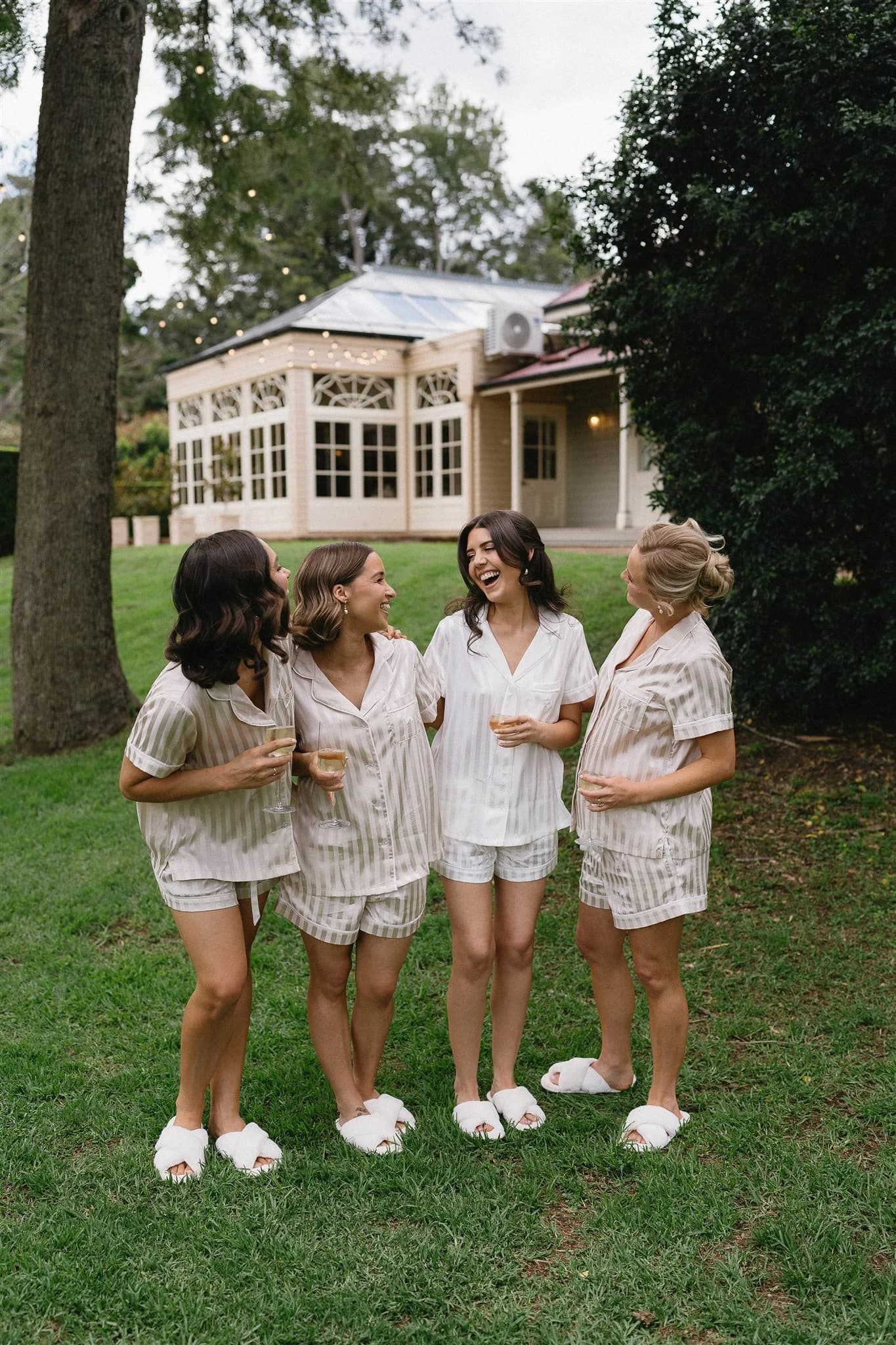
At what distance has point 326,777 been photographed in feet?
9.44

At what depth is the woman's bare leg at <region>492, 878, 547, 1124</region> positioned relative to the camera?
10.5ft

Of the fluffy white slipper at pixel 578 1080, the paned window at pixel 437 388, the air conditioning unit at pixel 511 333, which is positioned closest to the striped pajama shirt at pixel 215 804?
the fluffy white slipper at pixel 578 1080

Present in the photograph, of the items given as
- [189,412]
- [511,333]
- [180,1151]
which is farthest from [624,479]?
[180,1151]

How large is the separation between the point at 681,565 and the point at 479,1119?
167 cm

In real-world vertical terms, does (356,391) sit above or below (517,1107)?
above

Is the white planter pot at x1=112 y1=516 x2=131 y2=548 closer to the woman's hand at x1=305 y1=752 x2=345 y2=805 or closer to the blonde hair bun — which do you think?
the woman's hand at x1=305 y1=752 x2=345 y2=805

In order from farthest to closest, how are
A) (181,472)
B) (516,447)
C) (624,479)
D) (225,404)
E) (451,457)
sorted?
(181,472) < (225,404) < (451,457) < (516,447) < (624,479)

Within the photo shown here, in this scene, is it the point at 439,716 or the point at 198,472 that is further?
the point at 198,472

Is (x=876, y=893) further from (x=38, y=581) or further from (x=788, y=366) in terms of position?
(x=38, y=581)

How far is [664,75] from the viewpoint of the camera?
20.4 ft

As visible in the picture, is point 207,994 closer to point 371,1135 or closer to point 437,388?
point 371,1135

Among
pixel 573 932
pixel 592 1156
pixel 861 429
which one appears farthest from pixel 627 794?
pixel 861 429

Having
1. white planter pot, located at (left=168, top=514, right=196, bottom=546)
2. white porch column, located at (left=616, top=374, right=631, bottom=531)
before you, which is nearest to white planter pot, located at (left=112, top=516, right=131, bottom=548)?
white planter pot, located at (left=168, top=514, right=196, bottom=546)

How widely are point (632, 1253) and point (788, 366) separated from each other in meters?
4.52
